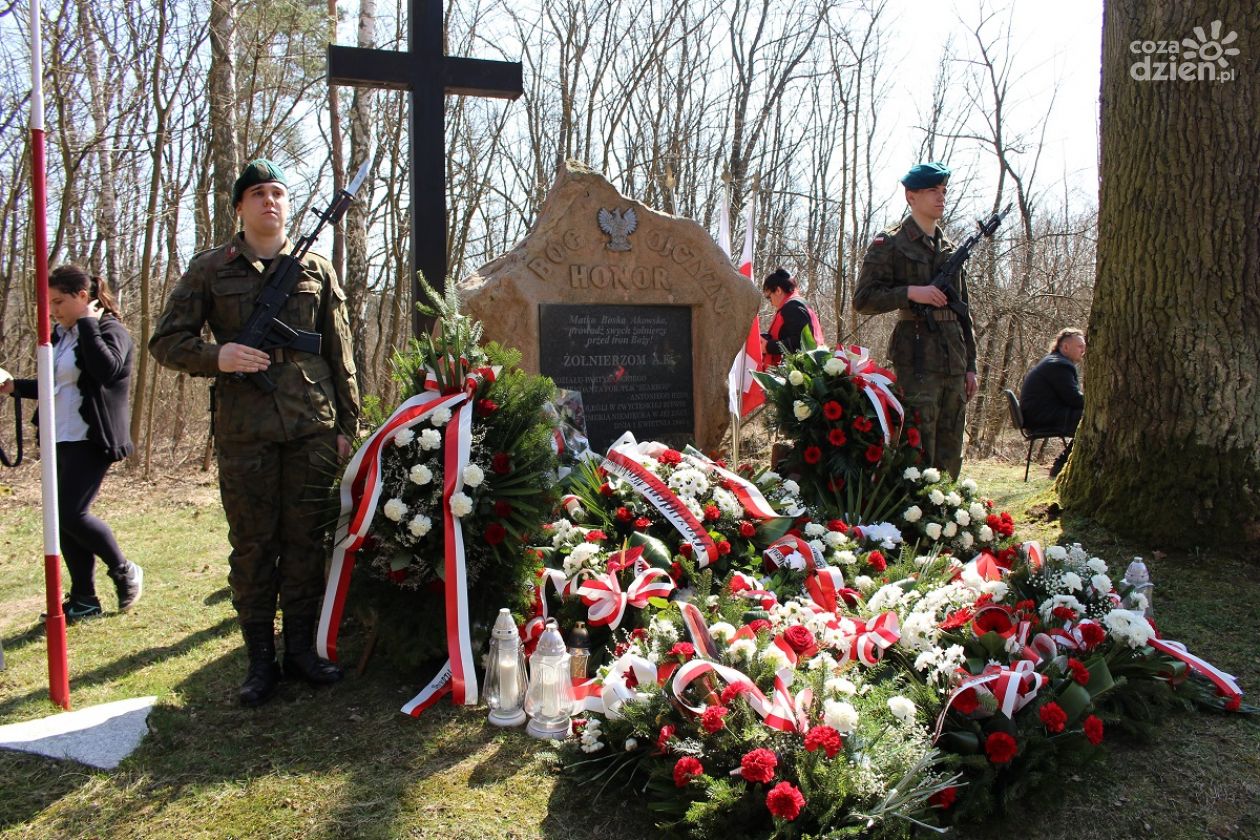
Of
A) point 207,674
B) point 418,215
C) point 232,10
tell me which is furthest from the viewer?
point 232,10

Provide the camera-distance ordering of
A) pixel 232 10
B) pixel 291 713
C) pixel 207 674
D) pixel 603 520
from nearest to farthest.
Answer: pixel 291 713 → pixel 207 674 → pixel 603 520 → pixel 232 10

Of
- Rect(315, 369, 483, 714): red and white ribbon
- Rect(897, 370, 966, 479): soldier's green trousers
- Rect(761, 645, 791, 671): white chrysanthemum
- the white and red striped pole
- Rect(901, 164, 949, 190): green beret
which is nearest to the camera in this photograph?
Rect(761, 645, 791, 671): white chrysanthemum

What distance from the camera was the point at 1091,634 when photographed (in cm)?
264

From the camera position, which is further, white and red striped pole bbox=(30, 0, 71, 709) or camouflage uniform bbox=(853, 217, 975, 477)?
camouflage uniform bbox=(853, 217, 975, 477)

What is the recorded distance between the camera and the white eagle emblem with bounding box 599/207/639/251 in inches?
185

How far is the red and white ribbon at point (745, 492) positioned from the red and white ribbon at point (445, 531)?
4.26 feet

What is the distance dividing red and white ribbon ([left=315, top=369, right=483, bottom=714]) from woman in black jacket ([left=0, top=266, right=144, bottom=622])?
1.73 m

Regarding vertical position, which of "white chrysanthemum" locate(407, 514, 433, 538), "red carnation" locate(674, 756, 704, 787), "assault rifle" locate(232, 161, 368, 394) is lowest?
"red carnation" locate(674, 756, 704, 787)

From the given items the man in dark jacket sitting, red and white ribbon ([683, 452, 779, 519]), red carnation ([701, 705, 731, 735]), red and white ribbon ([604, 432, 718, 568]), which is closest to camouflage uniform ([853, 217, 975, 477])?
red and white ribbon ([683, 452, 779, 519])

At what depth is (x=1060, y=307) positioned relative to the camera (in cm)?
1430

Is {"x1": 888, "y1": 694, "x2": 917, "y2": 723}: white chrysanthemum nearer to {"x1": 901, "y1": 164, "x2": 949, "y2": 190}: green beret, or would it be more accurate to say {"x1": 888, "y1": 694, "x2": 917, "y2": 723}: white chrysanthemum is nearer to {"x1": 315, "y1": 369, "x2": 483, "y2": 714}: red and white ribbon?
{"x1": 315, "y1": 369, "x2": 483, "y2": 714}: red and white ribbon

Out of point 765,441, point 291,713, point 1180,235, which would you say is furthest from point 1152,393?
point 765,441

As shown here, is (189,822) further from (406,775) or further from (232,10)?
(232,10)

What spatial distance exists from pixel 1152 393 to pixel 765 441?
6.75 metres
